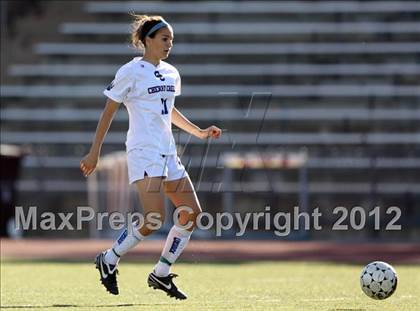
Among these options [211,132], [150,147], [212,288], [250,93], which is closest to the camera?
[150,147]

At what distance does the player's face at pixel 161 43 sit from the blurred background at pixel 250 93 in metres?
11.6

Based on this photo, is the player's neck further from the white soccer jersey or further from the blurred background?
the blurred background

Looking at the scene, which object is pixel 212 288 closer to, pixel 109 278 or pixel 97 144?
pixel 109 278

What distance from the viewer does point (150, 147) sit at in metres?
7.15

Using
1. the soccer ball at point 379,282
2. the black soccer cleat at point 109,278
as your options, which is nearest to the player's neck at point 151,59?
the black soccer cleat at point 109,278

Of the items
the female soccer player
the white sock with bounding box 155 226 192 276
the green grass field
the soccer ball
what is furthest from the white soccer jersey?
the soccer ball

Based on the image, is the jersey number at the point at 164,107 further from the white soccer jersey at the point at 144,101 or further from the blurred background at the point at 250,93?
the blurred background at the point at 250,93

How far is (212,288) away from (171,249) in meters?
1.37

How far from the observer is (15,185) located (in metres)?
18.5

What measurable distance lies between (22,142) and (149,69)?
14760mm

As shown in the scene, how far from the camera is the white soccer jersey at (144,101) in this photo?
719 cm

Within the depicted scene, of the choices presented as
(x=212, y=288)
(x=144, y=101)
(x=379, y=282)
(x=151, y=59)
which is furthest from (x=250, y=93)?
(x=379, y=282)

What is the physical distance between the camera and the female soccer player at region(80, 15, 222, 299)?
7129 millimetres

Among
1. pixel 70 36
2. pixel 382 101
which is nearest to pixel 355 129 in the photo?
pixel 382 101
